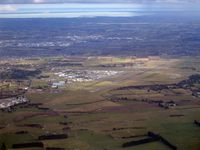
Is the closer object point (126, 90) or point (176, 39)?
point (126, 90)

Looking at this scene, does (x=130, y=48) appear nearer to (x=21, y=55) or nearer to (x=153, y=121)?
(x=21, y=55)

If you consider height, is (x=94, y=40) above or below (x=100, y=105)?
above

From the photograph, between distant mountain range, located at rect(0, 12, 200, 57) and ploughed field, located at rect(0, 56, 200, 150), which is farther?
distant mountain range, located at rect(0, 12, 200, 57)

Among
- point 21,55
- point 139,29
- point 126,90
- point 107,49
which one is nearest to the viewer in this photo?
point 126,90

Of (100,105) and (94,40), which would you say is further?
(94,40)

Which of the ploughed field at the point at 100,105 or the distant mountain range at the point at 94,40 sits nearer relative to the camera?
the ploughed field at the point at 100,105

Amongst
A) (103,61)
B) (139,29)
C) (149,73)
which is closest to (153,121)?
(149,73)

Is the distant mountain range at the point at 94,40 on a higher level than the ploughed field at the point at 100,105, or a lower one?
higher

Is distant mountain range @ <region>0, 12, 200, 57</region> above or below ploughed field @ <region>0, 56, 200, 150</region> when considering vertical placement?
above
